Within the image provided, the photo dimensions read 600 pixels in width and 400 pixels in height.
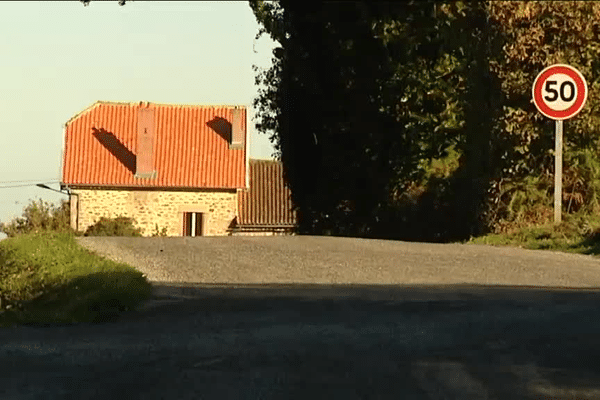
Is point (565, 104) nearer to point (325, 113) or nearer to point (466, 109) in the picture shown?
point (466, 109)

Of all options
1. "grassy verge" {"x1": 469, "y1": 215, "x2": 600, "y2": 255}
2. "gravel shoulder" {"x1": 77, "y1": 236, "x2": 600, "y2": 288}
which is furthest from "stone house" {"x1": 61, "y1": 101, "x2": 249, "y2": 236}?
"gravel shoulder" {"x1": 77, "y1": 236, "x2": 600, "y2": 288}

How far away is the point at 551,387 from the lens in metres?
6.87

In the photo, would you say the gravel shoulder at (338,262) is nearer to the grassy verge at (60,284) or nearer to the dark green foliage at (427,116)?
the grassy verge at (60,284)

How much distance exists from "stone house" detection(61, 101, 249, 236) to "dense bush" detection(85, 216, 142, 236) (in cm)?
107

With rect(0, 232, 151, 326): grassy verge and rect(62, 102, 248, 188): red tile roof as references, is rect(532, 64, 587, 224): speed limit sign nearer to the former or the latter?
rect(0, 232, 151, 326): grassy verge

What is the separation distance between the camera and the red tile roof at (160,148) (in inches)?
2180

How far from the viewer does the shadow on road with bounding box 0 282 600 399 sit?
22.5 feet

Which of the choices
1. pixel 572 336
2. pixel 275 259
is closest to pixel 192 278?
pixel 275 259

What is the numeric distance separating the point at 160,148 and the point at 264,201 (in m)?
5.03

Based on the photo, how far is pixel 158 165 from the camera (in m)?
56.5

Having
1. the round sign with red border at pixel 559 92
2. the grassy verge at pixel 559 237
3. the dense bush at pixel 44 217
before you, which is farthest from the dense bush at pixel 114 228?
the grassy verge at pixel 559 237

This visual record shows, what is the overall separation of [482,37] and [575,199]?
3.60 m

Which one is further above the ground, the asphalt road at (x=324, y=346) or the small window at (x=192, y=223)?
the asphalt road at (x=324, y=346)

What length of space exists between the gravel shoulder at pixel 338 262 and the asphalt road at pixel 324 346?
0.82 m
